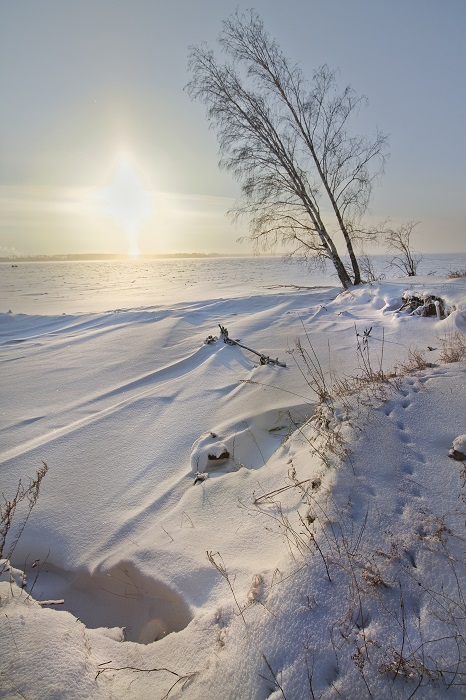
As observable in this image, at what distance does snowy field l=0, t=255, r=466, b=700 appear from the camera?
1438 millimetres

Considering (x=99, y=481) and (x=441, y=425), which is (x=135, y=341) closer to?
(x=99, y=481)

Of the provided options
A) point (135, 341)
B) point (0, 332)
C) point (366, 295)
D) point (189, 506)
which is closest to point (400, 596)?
point (189, 506)

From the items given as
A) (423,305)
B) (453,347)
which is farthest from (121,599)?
(423,305)

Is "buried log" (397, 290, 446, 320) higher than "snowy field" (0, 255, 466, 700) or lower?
higher

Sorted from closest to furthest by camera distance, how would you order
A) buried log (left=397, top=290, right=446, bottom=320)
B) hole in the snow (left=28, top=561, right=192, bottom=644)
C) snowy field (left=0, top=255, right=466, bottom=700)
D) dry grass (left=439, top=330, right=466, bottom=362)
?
snowy field (left=0, top=255, right=466, bottom=700) → hole in the snow (left=28, top=561, right=192, bottom=644) → dry grass (left=439, top=330, right=466, bottom=362) → buried log (left=397, top=290, right=446, bottom=320)

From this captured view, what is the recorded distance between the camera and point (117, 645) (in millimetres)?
1870

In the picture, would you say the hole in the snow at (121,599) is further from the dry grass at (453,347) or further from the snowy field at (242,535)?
the dry grass at (453,347)

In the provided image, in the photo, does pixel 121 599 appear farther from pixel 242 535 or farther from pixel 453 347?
pixel 453 347

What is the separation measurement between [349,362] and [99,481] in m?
3.72

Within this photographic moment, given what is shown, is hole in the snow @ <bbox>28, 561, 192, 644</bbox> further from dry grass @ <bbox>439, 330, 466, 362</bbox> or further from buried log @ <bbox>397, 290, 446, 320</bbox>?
buried log @ <bbox>397, 290, 446, 320</bbox>

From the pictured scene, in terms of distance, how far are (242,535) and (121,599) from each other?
0.95 meters

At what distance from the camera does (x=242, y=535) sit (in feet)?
7.83

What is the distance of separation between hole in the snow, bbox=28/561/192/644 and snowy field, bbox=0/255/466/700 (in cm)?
1

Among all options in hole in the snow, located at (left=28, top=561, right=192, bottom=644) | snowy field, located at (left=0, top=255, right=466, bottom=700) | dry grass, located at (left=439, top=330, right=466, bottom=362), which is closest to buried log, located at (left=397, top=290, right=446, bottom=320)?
snowy field, located at (left=0, top=255, right=466, bottom=700)
